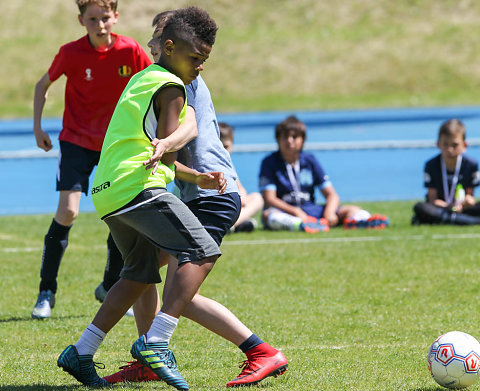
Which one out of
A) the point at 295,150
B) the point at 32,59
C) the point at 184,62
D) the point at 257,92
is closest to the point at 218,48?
the point at 257,92

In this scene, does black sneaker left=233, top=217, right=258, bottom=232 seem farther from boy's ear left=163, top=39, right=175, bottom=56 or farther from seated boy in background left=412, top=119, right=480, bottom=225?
boy's ear left=163, top=39, right=175, bottom=56

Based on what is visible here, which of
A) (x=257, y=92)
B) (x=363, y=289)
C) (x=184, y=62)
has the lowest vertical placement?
(x=257, y=92)

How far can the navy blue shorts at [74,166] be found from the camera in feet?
17.3

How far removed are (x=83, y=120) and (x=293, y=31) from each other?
33052 mm

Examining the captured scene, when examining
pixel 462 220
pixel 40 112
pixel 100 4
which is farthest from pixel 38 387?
pixel 462 220

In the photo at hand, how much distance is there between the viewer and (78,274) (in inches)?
265

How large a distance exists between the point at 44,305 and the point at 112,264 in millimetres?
688

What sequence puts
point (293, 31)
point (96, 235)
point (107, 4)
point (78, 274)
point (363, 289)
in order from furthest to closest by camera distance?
point (293, 31)
point (96, 235)
point (78, 274)
point (363, 289)
point (107, 4)

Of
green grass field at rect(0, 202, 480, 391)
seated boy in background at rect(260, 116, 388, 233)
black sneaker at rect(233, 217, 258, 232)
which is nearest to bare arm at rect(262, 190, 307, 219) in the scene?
seated boy in background at rect(260, 116, 388, 233)

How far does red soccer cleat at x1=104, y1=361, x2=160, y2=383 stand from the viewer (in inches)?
149

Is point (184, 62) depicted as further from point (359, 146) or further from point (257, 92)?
point (257, 92)

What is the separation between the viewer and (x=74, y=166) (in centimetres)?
530

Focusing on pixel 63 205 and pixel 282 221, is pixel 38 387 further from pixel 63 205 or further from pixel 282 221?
pixel 282 221

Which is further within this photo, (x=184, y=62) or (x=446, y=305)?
(x=446, y=305)
